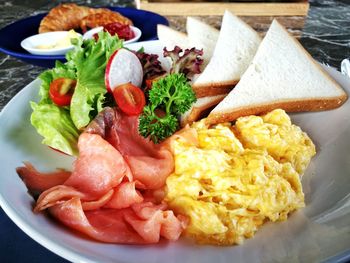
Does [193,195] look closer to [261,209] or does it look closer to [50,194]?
[261,209]

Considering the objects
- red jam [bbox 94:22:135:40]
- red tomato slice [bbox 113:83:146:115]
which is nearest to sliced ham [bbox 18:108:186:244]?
red tomato slice [bbox 113:83:146:115]

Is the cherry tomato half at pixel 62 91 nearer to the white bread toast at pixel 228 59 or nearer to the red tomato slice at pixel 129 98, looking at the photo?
the red tomato slice at pixel 129 98

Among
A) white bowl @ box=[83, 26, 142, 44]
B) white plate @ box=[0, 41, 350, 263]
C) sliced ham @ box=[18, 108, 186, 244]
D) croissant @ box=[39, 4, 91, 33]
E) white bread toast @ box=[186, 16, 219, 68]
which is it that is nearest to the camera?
white plate @ box=[0, 41, 350, 263]

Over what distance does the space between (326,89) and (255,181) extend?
2.61 feet

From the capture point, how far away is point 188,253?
48.8 inches

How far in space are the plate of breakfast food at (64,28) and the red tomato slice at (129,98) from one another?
863 millimetres

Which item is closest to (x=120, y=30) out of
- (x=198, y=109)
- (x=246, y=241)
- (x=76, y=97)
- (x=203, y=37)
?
A: (x=203, y=37)

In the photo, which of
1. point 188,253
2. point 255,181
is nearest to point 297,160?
point 255,181

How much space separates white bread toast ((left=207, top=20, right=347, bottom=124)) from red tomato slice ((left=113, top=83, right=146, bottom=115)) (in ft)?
1.06

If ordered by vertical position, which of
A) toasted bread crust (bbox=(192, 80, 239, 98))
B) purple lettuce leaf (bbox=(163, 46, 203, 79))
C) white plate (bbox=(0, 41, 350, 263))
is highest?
purple lettuce leaf (bbox=(163, 46, 203, 79))

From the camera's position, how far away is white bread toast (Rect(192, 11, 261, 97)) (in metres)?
1.94

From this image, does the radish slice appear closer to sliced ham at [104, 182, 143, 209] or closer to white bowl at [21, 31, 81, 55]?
sliced ham at [104, 182, 143, 209]

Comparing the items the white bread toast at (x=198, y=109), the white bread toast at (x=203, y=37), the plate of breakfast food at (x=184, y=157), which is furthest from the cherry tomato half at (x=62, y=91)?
the white bread toast at (x=203, y=37)

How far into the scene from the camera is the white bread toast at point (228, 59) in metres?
1.94
